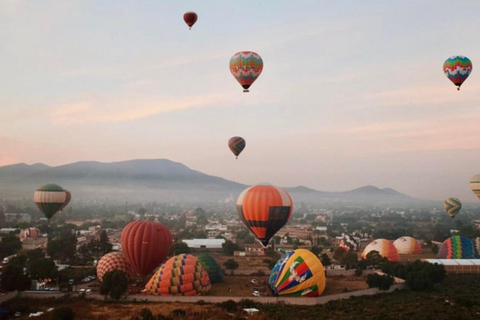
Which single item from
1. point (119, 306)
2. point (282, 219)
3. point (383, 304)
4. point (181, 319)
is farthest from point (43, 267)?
point (383, 304)

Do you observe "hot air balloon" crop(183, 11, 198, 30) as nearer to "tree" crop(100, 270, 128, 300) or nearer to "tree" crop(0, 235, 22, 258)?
"tree" crop(100, 270, 128, 300)

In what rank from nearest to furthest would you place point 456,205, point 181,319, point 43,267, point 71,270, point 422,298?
point 181,319 → point 422,298 → point 43,267 → point 71,270 → point 456,205

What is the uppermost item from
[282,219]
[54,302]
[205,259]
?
[282,219]

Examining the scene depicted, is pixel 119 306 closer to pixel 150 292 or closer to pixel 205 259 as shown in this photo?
pixel 150 292

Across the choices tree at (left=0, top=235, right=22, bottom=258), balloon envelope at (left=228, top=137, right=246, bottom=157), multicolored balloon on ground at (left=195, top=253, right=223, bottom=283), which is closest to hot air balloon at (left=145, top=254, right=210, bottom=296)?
multicolored balloon on ground at (left=195, top=253, right=223, bottom=283)

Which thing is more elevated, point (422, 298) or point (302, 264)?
point (302, 264)

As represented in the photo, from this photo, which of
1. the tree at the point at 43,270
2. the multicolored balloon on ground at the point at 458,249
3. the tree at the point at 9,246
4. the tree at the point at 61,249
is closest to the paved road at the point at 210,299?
the tree at the point at 43,270

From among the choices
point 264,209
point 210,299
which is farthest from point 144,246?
point 264,209
